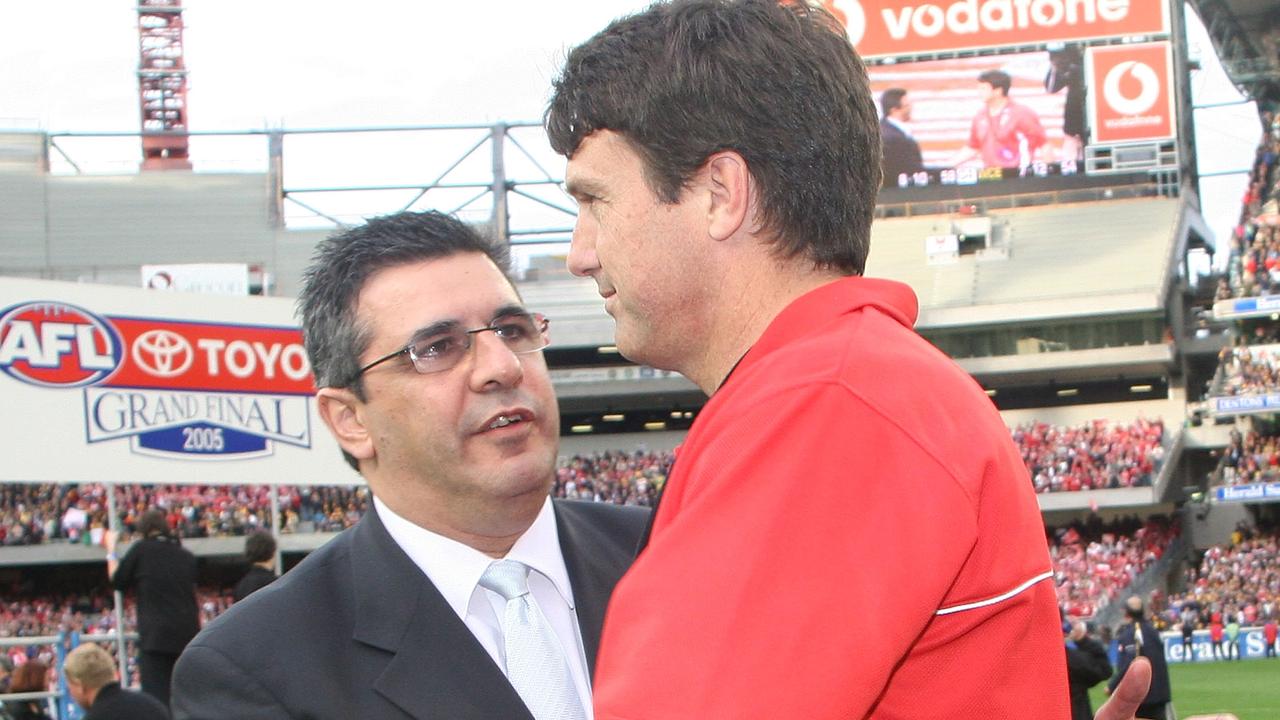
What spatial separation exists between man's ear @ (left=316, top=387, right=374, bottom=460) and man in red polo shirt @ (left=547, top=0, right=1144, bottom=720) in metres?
1.09

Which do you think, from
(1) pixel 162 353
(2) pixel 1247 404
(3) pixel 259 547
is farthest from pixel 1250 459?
(3) pixel 259 547

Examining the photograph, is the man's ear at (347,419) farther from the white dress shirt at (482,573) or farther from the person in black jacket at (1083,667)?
the person in black jacket at (1083,667)

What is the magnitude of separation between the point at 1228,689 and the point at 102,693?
18983 mm

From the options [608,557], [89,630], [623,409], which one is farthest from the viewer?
[623,409]

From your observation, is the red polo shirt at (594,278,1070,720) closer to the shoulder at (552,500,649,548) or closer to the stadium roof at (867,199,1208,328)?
the shoulder at (552,500,649,548)

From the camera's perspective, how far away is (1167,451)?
41500 mm

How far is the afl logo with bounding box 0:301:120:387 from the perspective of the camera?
29.8 ft

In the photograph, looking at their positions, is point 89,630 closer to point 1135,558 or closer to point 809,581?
point 1135,558

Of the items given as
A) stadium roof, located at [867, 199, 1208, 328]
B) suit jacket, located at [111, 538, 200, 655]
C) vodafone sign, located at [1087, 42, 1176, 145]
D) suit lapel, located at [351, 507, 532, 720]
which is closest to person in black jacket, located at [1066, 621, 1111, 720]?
suit jacket, located at [111, 538, 200, 655]

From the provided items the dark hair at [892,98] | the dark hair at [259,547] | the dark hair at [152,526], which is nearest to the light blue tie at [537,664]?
the dark hair at [259,547]

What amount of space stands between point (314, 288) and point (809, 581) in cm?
179

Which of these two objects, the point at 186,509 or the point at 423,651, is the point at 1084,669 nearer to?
the point at 423,651

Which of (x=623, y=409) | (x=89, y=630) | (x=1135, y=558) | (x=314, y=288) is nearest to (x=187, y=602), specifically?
(x=314, y=288)

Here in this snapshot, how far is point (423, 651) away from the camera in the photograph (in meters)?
2.33
